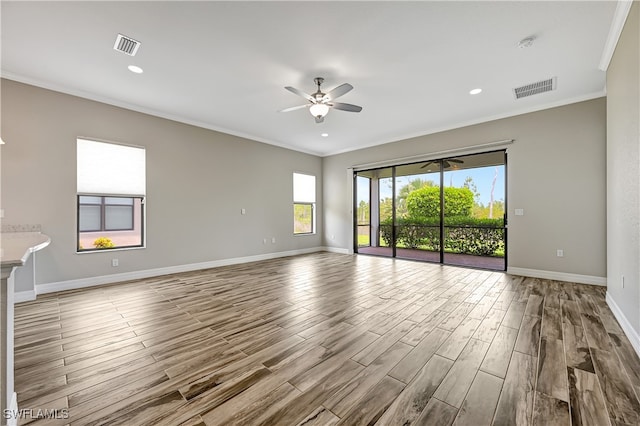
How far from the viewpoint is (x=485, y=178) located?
17.9ft

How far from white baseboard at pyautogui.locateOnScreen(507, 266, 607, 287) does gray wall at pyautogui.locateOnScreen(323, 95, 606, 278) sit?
6cm

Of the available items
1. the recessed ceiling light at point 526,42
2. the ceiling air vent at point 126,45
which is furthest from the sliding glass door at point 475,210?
the ceiling air vent at point 126,45

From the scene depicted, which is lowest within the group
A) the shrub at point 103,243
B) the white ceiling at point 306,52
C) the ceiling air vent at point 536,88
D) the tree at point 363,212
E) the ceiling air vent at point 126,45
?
the shrub at point 103,243

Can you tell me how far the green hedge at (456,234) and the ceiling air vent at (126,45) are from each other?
236 inches

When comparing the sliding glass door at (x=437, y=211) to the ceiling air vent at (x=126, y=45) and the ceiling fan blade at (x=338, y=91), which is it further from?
the ceiling air vent at (x=126, y=45)

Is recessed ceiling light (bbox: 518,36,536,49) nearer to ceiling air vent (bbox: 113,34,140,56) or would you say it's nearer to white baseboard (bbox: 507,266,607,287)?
white baseboard (bbox: 507,266,607,287)

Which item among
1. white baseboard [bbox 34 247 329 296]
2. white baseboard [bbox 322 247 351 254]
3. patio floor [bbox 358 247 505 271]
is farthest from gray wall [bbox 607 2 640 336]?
white baseboard [bbox 34 247 329 296]

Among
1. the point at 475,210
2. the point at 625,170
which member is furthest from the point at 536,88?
the point at 475,210

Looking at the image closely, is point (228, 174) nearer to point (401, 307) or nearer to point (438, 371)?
point (401, 307)

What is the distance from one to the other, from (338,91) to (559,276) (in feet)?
15.5

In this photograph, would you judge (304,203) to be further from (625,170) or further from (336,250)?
(625,170)

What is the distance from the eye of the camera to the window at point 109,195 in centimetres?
406

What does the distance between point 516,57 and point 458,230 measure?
3.93 meters

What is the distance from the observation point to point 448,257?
638cm
